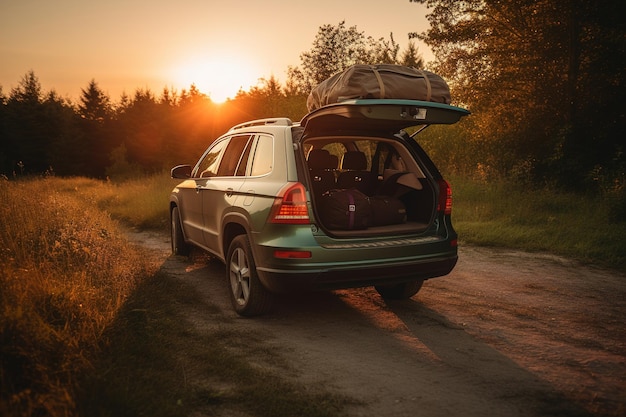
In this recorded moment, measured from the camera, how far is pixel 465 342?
4188mm

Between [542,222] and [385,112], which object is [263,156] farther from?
[542,222]

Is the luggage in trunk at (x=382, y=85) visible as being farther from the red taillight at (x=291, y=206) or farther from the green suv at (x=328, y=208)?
the red taillight at (x=291, y=206)

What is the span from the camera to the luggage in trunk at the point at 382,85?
4.18 m

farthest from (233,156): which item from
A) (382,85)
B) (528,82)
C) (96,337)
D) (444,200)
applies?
(528,82)

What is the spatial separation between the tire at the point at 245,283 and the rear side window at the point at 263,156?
66 centimetres

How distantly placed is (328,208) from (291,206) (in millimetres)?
666

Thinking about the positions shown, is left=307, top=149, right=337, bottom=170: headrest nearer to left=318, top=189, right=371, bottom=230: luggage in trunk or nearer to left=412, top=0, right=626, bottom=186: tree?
left=318, top=189, right=371, bottom=230: luggage in trunk

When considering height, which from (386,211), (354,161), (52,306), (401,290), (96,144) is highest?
(96,144)

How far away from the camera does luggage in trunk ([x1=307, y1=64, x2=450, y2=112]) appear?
418 cm

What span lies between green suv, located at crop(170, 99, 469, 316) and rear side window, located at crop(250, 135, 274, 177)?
0.01 meters

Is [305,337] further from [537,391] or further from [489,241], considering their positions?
[489,241]

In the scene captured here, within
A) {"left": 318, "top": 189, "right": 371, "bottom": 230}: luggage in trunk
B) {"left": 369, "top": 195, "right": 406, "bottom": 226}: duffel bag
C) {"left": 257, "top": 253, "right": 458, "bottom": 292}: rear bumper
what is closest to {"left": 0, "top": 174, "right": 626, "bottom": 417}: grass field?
{"left": 257, "top": 253, "right": 458, "bottom": 292}: rear bumper

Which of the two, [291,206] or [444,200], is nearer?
[291,206]

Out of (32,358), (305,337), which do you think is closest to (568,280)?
(305,337)
